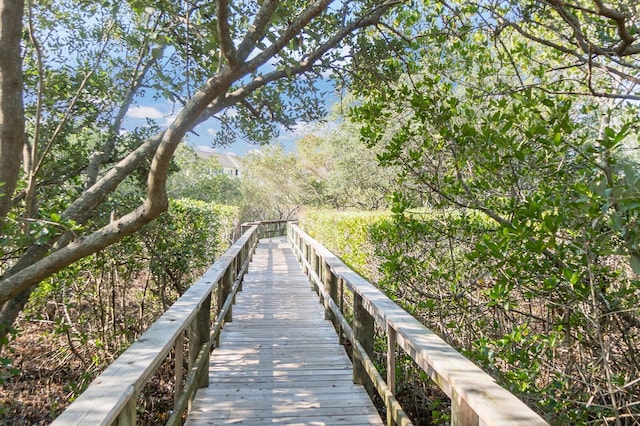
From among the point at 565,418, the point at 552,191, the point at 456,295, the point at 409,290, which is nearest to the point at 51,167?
the point at 409,290

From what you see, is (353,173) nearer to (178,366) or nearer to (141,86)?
(141,86)

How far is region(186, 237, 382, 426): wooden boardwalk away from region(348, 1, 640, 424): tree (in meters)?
0.97

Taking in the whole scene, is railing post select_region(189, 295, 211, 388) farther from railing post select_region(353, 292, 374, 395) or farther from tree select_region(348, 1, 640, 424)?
tree select_region(348, 1, 640, 424)

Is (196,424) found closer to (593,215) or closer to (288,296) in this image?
(593,215)

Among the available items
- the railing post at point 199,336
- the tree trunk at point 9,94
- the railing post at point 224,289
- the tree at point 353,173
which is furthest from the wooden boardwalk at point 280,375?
the tree at point 353,173

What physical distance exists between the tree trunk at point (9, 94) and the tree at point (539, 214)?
2658 mm

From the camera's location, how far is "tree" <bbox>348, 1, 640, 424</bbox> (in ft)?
7.15

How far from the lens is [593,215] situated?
1.89 meters

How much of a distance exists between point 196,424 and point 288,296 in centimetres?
472

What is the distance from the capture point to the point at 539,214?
7.28 ft

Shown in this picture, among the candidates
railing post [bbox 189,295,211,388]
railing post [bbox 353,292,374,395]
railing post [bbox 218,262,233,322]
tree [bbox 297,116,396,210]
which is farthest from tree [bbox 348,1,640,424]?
tree [bbox 297,116,396,210]

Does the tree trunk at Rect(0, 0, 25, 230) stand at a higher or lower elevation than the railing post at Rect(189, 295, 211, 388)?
higher

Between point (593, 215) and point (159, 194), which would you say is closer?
point (593, 215)

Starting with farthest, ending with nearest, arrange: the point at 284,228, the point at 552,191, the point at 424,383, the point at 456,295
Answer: the point at 284,228, the point at 424,383, the point at 456,295, the point at 552,191
